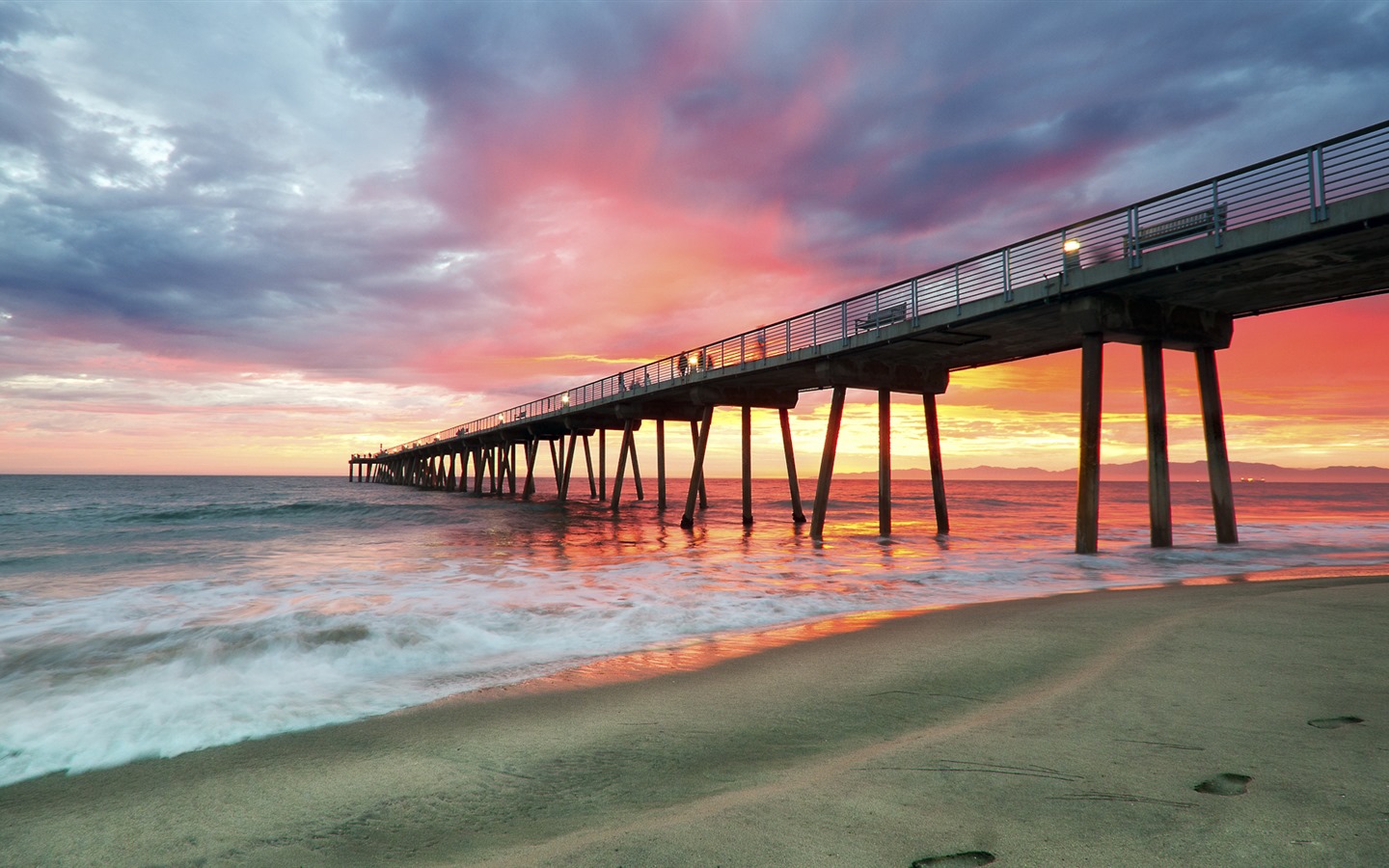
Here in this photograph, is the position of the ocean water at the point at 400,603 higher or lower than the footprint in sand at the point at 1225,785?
lower

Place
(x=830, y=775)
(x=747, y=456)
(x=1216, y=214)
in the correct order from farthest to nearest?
(x=747, y=456), (x=1216, y=214), (x=830, y=775)

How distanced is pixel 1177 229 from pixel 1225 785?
1241cm

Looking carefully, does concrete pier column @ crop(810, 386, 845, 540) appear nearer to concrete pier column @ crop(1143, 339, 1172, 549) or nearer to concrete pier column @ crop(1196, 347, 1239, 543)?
concrete pier column @ crop(1143, 339, 1172, 549)

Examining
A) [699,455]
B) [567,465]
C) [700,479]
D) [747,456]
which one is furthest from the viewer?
[567,465]

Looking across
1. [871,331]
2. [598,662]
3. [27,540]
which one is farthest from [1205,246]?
[27,540]

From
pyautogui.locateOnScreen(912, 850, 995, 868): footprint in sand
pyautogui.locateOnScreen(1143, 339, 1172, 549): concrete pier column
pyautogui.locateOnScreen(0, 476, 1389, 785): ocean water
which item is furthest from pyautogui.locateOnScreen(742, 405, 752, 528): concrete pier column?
pyautogui.locateOnScreen(912, 850, 995, 868): footprint in sand

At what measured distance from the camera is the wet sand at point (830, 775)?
2572 mm

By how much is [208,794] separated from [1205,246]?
15.3 m

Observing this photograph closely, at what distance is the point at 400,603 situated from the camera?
10023 millimetres

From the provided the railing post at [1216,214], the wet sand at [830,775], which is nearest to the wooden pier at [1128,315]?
the railing post at [1216,214]

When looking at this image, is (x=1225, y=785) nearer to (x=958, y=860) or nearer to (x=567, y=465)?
(x=958, y=860)

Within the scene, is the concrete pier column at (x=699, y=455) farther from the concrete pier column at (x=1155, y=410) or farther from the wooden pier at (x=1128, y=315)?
the concrete pier column at (x=1155, y=410)

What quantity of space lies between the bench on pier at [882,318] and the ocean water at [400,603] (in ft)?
20.8

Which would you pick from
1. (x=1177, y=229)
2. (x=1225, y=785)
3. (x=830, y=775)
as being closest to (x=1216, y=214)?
(x=1177, y=229)
